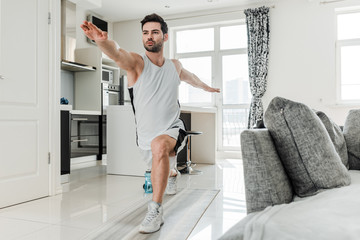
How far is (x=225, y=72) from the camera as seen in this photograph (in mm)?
6070

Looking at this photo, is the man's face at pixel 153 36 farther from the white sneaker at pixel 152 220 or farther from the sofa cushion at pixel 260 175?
the sofa cushion at pixel 260 175

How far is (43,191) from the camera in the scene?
2783mm

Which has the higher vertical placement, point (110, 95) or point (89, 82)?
point (89, 82)

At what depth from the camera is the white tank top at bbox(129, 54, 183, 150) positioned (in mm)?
2184

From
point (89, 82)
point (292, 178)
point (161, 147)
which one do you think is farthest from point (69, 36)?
point (292, 178)

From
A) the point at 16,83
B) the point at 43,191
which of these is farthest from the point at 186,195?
the point at 16,83

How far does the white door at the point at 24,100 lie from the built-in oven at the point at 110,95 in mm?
2397

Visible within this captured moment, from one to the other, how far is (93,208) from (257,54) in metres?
4.31

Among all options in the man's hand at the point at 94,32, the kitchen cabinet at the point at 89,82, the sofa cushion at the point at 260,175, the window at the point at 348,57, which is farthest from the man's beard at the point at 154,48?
the window at the point at 348,57

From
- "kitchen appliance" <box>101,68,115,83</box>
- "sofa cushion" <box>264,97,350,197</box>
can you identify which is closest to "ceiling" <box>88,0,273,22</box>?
"kitchen appliance" <box>101,68,115,83</box>

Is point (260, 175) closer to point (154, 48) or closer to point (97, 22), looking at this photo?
point (154, 48)

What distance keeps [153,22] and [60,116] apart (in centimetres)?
159

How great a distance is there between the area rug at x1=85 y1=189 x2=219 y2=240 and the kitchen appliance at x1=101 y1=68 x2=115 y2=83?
3.28 m

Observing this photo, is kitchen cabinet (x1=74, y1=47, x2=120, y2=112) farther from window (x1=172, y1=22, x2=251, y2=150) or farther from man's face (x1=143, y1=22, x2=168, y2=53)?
man's face (x1=143, y1=22, x2=168, y2=53)
